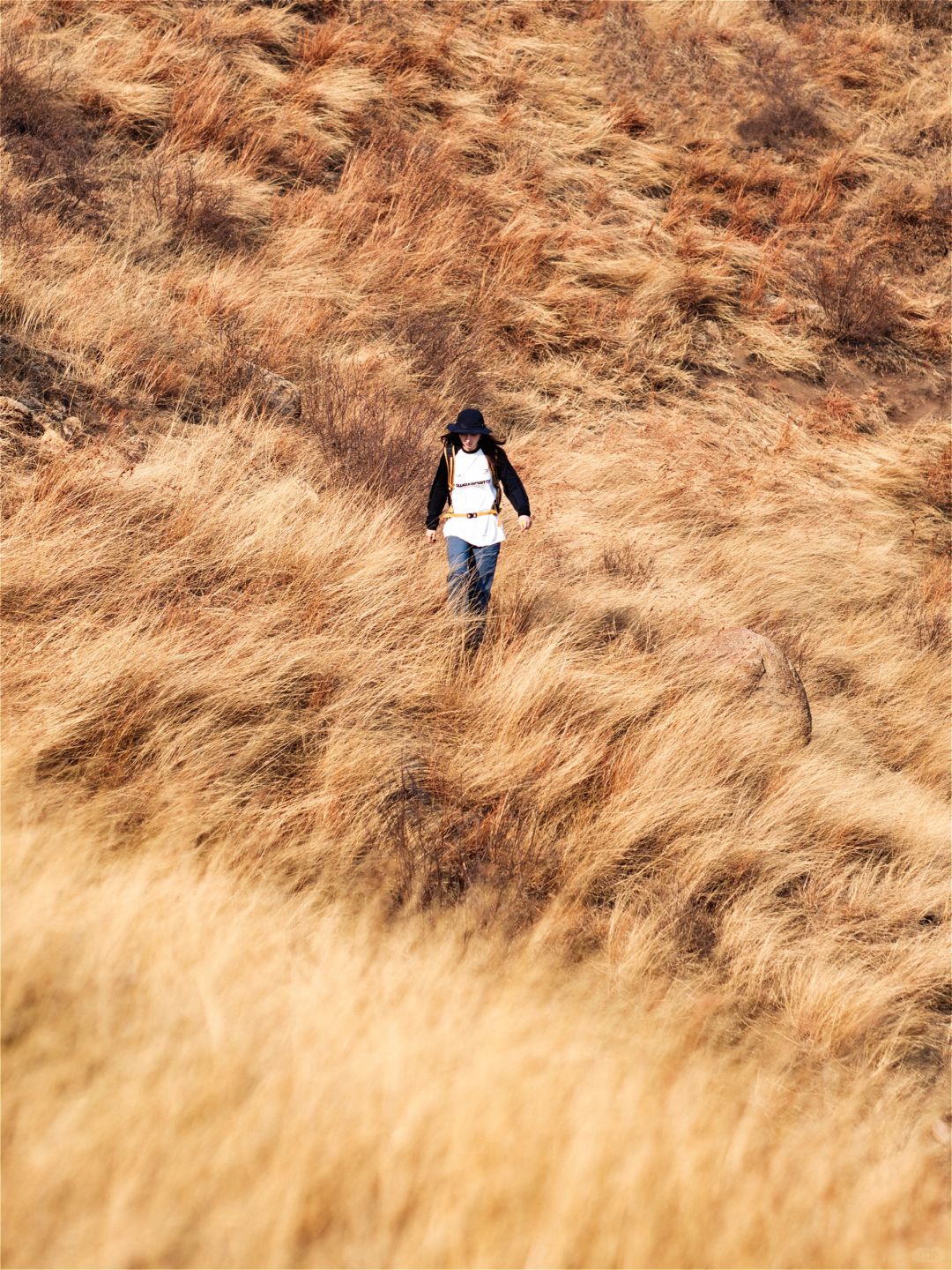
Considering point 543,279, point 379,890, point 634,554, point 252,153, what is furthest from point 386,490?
point 252,153

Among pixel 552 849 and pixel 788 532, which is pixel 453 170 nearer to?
pixel 788 532

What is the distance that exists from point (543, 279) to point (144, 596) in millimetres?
7482

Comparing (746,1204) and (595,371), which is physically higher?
(595,371)

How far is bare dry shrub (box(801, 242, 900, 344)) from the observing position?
Answer: 11.8 meters

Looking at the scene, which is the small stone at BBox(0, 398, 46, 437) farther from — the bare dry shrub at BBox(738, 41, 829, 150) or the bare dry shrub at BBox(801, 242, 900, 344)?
the bare dry shrub at BBox(738, 41, 829, 150)

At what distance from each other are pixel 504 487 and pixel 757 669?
176 centimetres

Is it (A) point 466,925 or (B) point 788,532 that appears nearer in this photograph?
(A) point 466,925

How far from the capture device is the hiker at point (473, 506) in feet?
18.4

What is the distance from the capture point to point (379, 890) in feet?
11.5

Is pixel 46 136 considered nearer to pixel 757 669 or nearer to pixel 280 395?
pixel 280 395

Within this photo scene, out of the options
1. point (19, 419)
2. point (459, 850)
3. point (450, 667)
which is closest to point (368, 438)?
point (19, 419)

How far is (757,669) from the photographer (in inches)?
231

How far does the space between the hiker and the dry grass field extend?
0.24 m

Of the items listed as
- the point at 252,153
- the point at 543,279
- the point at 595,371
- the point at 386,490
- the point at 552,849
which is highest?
the point at 252,153
